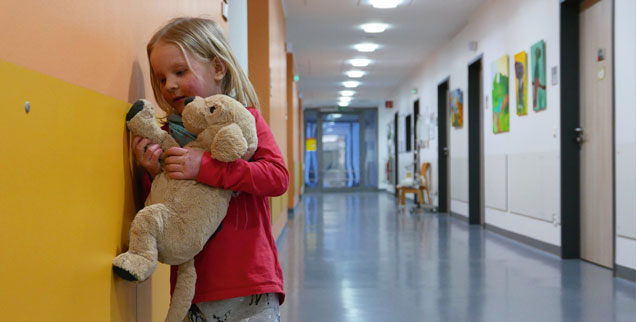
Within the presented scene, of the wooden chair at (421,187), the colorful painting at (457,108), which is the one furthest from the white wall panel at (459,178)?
the wooden chair at (421,187)

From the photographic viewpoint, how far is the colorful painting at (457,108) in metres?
9.31

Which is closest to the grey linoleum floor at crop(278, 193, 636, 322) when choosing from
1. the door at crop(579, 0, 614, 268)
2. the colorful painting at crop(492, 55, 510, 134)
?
the door at crop(579, 0, 614, 268)

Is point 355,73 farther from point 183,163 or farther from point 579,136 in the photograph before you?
point 183,163

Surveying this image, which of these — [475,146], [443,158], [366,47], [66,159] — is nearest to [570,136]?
[475,146]

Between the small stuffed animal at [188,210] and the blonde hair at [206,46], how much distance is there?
16 centimetres

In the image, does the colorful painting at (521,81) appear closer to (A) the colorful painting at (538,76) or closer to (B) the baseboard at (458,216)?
(A) the colorful painting at (538,76)

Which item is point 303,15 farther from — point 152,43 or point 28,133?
point 28,133

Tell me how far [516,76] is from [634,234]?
2.95 m

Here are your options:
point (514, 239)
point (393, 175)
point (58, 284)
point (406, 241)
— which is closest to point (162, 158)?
point (58, 284)

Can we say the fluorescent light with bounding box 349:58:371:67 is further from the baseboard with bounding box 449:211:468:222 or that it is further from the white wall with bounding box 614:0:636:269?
the white wall with bounding box 614:0:636:269

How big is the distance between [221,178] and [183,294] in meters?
0.27

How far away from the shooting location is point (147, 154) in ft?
4.35

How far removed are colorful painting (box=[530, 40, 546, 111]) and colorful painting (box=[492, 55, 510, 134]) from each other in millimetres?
872

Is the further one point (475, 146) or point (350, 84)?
point (350, 84)
